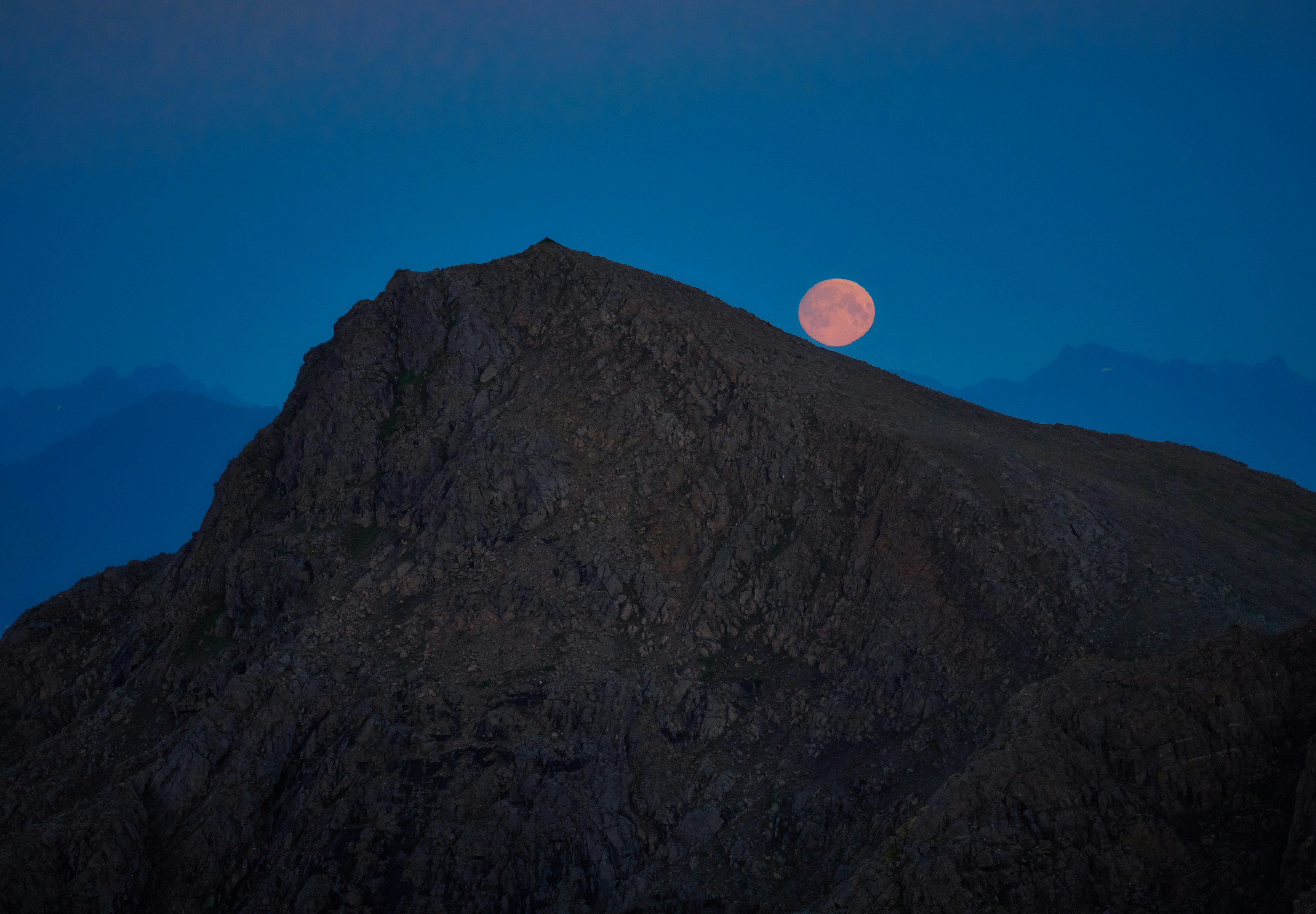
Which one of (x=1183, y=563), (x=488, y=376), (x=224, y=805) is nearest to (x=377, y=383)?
(x=488, y=376)

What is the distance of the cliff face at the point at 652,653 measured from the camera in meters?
18.8

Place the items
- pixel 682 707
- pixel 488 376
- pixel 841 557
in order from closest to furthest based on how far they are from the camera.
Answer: pixel 682 707 < pixel 841 557 < pixel 488 376

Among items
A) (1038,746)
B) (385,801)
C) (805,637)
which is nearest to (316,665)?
(385,801)

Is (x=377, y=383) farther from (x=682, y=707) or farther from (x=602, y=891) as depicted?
(x=602, y=891)

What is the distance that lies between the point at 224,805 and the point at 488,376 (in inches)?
864

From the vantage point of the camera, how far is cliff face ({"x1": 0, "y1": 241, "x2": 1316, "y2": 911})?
18781 mm

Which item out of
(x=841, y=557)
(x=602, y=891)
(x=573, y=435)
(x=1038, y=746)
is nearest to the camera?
(x=1038, y=746)

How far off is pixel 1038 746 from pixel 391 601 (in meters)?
25.4

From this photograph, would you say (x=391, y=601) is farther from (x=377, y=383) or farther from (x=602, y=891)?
(x=602, y=891)

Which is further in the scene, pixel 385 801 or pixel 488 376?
pixel 488 376

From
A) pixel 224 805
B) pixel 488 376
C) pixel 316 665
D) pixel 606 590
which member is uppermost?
pixel 488 376

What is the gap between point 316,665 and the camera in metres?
30.5

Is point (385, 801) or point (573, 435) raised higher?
point (573, 435)

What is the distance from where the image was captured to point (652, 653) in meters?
30.6
